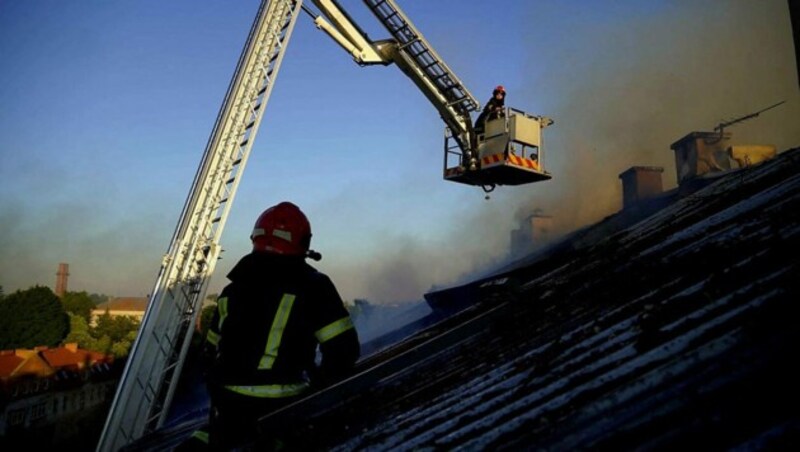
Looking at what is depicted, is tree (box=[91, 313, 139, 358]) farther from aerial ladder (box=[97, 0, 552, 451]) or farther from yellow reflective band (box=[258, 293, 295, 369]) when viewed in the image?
yellow reflective band (box=[258, 293, 295, 369])

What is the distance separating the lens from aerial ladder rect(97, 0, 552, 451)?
6848mm

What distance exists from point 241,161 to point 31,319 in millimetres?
36828

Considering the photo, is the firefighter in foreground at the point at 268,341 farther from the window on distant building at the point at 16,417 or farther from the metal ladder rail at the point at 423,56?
the window on distant building at the point at 16,417

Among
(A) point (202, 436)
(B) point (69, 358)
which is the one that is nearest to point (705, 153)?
(A) point (202, 436)

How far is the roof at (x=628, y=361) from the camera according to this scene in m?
1.18

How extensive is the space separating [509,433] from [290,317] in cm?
133

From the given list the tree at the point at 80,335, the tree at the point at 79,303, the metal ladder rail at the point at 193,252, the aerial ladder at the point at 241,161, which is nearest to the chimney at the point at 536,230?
the aerial ladder at the point at 241,161

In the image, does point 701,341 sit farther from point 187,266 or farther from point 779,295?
point 187,266

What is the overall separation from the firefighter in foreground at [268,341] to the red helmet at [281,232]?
0.12 meters

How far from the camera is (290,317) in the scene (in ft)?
7.95

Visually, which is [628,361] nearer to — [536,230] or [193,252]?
[193,252]

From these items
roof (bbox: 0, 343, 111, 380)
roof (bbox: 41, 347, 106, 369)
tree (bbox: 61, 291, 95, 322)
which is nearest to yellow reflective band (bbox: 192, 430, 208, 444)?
roof (bbox: 0, 343, 111, 380)

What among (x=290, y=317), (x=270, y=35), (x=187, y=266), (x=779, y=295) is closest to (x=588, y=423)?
(x=779, y=295)

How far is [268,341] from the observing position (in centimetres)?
241
